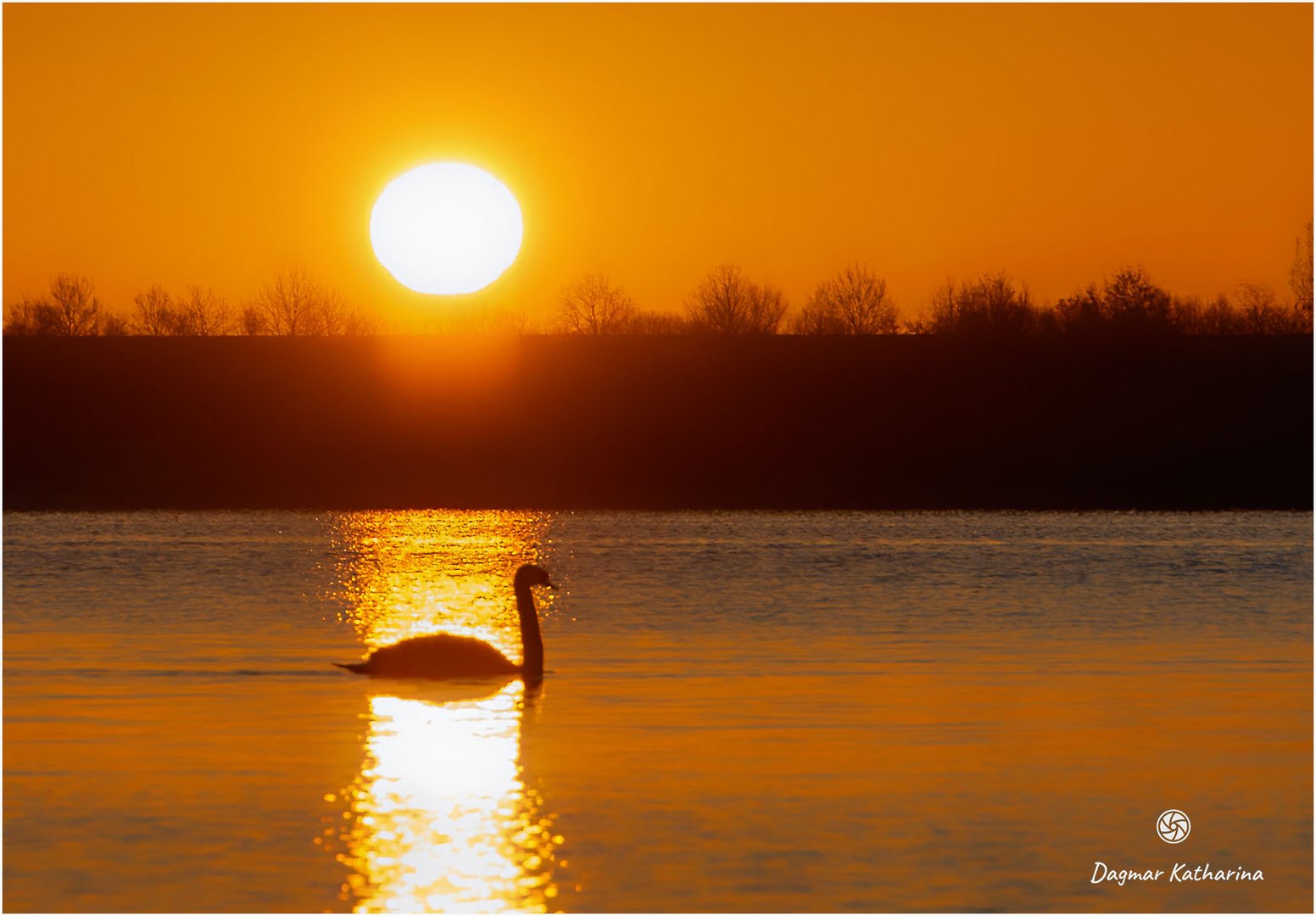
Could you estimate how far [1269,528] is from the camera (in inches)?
2083

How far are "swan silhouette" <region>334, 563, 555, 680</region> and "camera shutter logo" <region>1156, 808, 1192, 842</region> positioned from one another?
27.9ft

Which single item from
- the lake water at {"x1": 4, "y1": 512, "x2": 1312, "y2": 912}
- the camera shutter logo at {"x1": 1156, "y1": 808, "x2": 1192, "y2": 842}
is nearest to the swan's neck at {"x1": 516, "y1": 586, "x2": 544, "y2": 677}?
the lake water at {"x1": 4, "y1": 512, "x2": 1312, "y2": 912}

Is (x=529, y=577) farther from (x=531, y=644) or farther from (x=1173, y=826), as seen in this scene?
(x=1173, y=826)

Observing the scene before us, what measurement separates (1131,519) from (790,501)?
56.8 feet

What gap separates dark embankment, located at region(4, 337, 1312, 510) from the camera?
7650 centimetres

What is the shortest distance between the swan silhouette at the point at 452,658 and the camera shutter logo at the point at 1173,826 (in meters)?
8.51

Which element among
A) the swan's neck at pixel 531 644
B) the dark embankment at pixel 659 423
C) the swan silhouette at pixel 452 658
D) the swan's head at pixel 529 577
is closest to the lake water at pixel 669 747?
the swan silhouette at pixel 452 658

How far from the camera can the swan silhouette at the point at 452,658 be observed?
846 inches

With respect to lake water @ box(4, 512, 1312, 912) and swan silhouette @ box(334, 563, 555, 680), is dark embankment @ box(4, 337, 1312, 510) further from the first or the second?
swan silhouette @ box(334, 563, 555, 680)

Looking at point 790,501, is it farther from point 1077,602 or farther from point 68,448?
point 1077,602

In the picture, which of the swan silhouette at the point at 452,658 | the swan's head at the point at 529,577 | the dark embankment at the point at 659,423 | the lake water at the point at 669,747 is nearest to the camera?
the lake water at the point at 669,747

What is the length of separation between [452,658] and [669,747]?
5463mm

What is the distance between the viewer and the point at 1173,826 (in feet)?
45.4

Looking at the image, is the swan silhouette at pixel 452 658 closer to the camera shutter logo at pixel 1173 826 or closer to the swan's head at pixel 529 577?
the swan's head at pixel 529 577
